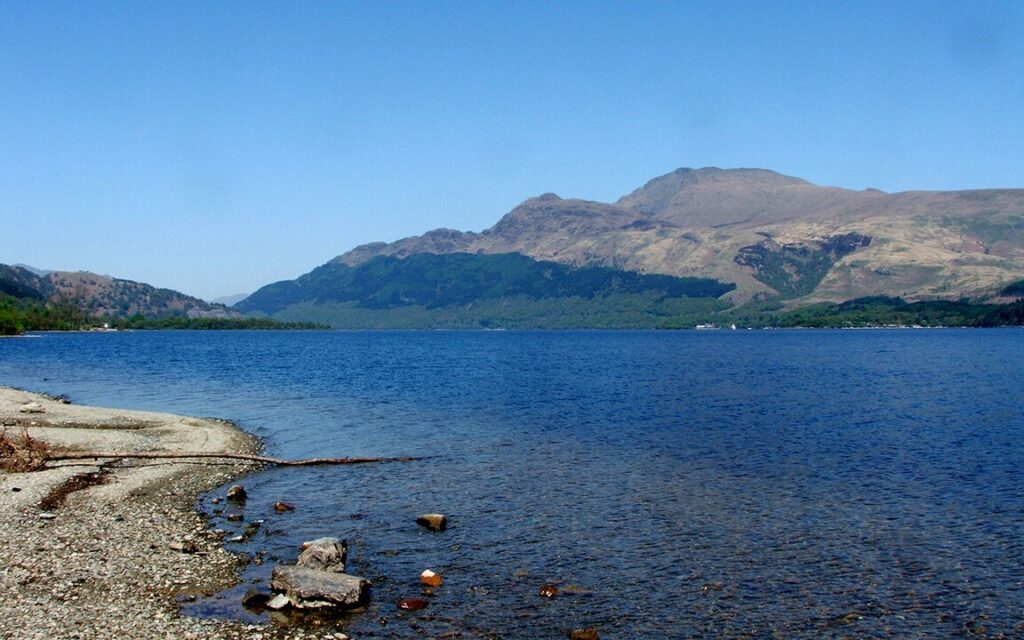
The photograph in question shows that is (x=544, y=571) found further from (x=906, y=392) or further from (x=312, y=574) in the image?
(x=906, y=392)

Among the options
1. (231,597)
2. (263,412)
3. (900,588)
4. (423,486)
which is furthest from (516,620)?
(263,412)

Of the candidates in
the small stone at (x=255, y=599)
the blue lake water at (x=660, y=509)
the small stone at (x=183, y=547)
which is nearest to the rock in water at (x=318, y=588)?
the small stone at (x=255, y=599)

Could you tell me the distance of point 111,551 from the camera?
88.0 ft

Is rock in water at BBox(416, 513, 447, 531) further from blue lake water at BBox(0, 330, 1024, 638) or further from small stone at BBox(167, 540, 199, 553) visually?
small stone at BBox(167, 540, 199, 553)

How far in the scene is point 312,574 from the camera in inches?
933

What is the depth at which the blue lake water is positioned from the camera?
23.6 m

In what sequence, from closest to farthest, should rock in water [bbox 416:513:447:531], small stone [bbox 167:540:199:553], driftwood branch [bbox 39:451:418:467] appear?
1. small stone [bbox 167:540:199:553]
2. rock in water [bbox 416:513:447:531]
3. driftwood branch [bbox 39:451:418:467]

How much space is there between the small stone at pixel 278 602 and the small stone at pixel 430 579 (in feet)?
15.6

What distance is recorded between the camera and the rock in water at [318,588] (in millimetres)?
23016

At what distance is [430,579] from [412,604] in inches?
83.5

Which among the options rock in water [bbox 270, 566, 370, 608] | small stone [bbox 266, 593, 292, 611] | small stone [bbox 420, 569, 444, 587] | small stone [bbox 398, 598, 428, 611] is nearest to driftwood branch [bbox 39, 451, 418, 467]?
small stone [bbox 420, 569, 444, 587]

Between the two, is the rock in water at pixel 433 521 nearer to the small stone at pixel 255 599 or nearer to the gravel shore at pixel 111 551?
the gravel shore at pixel 111 551

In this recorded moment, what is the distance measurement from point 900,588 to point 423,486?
2311 cm

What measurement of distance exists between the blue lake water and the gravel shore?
5.15 feet
